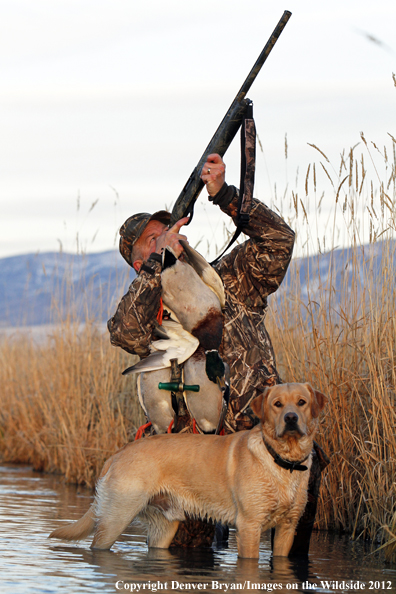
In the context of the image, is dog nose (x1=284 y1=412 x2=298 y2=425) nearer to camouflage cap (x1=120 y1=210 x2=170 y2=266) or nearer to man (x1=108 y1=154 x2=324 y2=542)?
man (x1=108 y1=154 x2=324 y2=542)

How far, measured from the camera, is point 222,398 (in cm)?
501

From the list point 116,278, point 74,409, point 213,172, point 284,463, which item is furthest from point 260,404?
point 74,409

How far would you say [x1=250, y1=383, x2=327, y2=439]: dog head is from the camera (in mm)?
4309

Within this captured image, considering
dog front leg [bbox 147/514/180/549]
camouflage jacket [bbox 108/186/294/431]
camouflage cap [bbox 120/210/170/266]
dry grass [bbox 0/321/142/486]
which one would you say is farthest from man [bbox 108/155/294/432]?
dry grass [bbox 0/321/142/486]

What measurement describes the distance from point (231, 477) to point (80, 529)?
96 centimetres

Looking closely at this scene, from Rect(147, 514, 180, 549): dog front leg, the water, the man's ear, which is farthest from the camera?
the man's ear

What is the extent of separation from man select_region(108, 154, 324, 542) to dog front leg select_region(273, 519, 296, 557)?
Answer: 30.8 inches

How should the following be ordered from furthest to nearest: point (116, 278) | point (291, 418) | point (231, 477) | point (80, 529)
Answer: point (116, 278) → point (80, 529) → point (231, 477) → point (291, 418)

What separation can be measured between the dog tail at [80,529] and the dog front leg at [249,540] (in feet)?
2.87

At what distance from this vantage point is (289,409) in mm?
4340

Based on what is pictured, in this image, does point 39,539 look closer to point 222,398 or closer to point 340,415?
point 222,398

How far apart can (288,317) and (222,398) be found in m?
1.60

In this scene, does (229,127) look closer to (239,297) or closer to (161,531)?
(239,297)

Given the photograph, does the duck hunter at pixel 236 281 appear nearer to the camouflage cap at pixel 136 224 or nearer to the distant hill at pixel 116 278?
the camouflage cap at pixel 136 224
